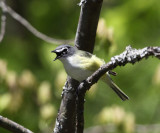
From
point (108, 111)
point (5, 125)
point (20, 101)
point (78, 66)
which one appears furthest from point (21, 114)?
point (5, 125)

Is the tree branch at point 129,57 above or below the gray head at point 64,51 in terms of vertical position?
below

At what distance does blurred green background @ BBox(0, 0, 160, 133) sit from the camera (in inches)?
103

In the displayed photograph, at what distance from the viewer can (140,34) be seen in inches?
125

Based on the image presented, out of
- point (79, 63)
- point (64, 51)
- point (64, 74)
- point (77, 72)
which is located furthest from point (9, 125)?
point (64, 74)

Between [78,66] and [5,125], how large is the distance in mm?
588

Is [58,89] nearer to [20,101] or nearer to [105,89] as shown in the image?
[20,101]

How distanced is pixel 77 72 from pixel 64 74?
0.65 metres

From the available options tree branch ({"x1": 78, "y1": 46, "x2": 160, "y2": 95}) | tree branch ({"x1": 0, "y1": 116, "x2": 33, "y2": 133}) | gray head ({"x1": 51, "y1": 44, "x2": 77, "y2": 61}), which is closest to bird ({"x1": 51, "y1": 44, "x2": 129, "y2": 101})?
gray head ({"x1": 51, "y1": 44, "x2": 77, "y2": 61})

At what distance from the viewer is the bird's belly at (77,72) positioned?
6.14 feet

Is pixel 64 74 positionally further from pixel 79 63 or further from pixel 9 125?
pixel 9 125

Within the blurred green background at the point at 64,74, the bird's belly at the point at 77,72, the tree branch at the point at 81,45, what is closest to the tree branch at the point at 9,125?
the tree branch at the point at 81,45

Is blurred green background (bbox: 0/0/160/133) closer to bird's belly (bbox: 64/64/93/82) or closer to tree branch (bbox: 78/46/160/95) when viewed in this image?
bird's belly (bbox: 64/64/93/82)

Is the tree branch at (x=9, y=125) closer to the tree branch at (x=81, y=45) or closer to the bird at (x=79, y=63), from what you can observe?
the tree branch at (x=81, y=45)

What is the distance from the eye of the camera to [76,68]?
79.8 inches
